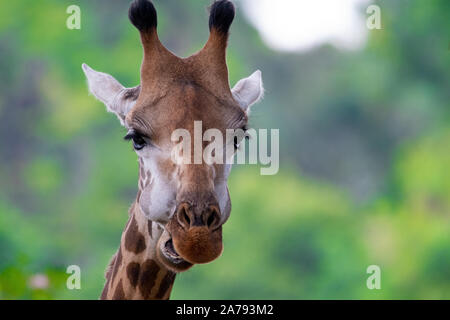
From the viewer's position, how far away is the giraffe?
14.4 feet

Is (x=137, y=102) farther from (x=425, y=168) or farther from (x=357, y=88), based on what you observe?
(x=357, y=88)

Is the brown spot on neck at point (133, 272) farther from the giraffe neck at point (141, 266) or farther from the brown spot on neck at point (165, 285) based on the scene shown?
the brown spot on neck at point (165, 285)

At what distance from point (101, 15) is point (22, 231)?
12521 millimetres

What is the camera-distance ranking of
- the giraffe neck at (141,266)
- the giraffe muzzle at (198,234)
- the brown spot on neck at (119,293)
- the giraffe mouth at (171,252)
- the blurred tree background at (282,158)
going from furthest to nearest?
the blurred tree background at (282,158)
the brown spot on neck at (119,293)
the giraffe neck at (141,266)
the giraffe mouth at (171,252)
the giraffe muzzle at (198,234)

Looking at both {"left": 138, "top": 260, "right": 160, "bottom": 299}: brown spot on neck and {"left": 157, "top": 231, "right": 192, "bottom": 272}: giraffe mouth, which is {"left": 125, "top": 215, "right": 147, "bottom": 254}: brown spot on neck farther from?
{"left": 157, "top": 231, "right": 192, "bottom": 272}: giraffe mouth

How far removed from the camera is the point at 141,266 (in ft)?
17.0

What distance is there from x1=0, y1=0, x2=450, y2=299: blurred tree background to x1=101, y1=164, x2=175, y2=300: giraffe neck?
914cm

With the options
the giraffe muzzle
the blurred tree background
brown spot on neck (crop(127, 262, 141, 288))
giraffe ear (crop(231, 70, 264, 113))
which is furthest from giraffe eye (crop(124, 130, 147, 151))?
the blurred tree background

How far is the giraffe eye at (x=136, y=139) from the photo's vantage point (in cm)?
489

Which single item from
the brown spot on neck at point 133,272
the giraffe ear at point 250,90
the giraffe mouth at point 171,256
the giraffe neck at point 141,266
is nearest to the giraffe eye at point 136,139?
the giraffe neck at point 141,266

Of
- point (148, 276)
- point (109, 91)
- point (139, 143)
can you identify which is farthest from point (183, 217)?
point (109, 91)

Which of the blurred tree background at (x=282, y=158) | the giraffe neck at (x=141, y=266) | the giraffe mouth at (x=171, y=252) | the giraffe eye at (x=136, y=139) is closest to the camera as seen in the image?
the giraffe mouth at (x=171, y=252)

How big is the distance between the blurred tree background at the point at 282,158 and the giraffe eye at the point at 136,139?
9593 millimetres
